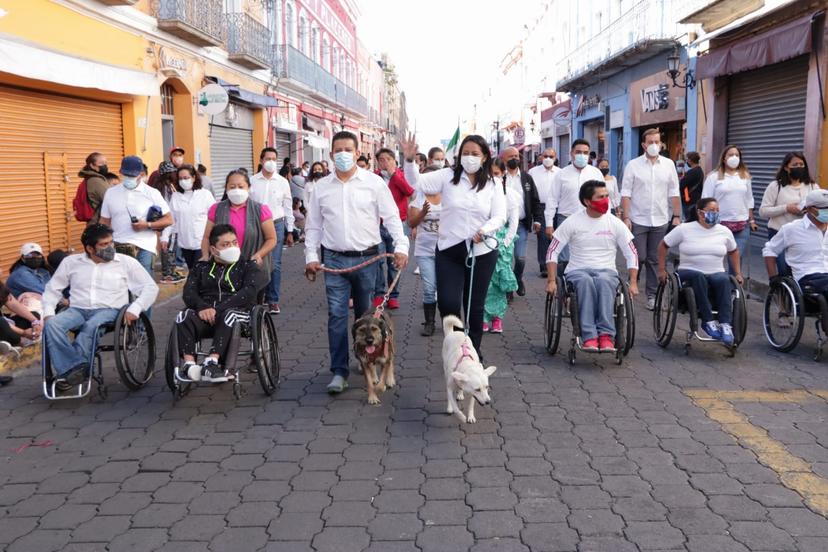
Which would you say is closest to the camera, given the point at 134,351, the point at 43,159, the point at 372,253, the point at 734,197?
the point at 372,253

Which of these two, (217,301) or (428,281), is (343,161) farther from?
(428,281)

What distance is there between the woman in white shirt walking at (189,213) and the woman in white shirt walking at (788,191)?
6.48m

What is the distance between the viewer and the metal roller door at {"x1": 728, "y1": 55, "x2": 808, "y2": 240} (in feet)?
45.7

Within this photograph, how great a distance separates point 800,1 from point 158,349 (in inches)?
432

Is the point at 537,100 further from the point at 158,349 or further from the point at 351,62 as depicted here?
the point at 158,349

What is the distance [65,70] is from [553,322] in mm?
7302

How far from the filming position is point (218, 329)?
577cm

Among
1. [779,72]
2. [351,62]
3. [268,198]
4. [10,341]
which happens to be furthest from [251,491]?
[351,62]

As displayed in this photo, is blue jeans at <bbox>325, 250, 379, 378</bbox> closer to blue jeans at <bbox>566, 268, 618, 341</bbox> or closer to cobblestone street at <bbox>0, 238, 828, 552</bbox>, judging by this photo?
cobblestone street at <bbox>0, 238, 828, 552</bbox>

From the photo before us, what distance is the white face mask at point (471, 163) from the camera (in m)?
6.11

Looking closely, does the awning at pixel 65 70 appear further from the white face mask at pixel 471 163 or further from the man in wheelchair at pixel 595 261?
the man in wheelchair at pixel 595 261

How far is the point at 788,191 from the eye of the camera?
908 centimetres

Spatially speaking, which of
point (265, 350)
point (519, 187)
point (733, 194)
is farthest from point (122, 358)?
point (733, 194)

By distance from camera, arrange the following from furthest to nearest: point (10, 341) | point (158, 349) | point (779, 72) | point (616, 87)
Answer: point (616, 87) → point (779, 72) → point (158, 349) → point (10, 341)
